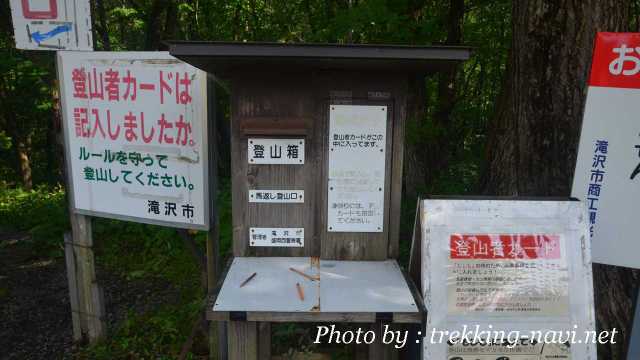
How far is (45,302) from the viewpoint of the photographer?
16.5ft

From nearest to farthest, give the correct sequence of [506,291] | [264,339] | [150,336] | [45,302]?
[506,291] → [264,339] → [150,336] → [45,302]

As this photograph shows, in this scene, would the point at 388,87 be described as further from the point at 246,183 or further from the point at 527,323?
the point at 527,323

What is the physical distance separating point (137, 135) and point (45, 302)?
10.5 feet

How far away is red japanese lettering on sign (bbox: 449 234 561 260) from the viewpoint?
239 cm

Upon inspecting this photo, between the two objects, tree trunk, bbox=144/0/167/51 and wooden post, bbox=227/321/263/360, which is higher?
tree trunk, bbox=144/0/167/51

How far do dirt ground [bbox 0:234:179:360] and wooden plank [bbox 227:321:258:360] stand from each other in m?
2.41

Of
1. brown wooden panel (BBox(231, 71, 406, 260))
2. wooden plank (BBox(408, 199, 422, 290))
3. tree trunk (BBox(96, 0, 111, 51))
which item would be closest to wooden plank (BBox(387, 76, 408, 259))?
brown wooden panel (BBox(231, 71, 406, 260))

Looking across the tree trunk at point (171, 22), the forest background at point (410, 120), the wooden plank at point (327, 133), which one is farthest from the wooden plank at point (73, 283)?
the tree trunk at point (171, 22)

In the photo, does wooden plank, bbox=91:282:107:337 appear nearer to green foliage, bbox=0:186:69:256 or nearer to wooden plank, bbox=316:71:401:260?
wooden plank, bbox=316:71:401:260

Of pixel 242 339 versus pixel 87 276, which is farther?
pixel 87 276

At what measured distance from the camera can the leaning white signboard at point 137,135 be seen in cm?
306

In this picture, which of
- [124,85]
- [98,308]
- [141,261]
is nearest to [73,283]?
[98,308]

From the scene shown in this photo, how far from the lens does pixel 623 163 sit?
8.62ft

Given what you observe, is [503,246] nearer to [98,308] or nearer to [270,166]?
[270,166]
